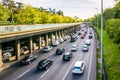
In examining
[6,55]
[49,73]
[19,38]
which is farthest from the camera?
[6,55]

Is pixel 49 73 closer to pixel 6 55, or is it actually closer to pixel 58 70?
pixel 58 70

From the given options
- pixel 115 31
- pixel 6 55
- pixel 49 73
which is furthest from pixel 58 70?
pixel 115 31

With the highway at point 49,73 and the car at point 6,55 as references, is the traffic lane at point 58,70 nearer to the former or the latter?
the highway at point 49,73

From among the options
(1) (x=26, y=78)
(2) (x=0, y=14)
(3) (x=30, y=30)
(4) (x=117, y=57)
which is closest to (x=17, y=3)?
(2) (x=0, y=14)

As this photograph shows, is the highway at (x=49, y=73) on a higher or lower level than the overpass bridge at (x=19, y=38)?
lower

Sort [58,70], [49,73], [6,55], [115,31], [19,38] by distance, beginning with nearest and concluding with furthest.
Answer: [49,73], [58,70], [19,38], [115,31], [6,55]

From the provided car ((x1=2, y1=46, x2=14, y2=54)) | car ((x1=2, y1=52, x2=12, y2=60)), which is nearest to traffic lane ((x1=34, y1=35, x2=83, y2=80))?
car ((x1=2, y1=52, x2=12, y2=60))

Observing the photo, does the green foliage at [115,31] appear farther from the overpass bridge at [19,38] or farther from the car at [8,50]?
the car at [8,50]

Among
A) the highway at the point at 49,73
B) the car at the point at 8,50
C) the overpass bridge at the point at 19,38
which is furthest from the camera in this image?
the car at the point at 8,50

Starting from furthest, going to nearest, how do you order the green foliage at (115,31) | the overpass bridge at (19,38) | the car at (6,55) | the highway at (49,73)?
1. the car at (6,55)
2. the green foliage at (115,31)
3. the overpass bridge at (19,38)
4. the highway at (49,73)

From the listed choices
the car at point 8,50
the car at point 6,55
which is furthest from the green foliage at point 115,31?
the car at point 8,50

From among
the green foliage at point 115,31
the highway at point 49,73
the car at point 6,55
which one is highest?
the green foliage at point 115,31

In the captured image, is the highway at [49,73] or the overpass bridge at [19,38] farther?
the overpass bridge at [19,38]

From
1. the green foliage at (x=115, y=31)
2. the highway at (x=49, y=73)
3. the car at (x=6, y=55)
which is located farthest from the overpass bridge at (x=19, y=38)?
the green foliage at (x=115, y=31)
